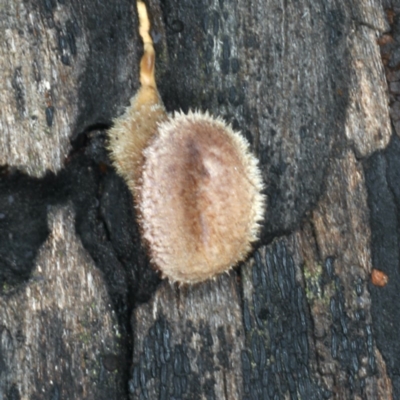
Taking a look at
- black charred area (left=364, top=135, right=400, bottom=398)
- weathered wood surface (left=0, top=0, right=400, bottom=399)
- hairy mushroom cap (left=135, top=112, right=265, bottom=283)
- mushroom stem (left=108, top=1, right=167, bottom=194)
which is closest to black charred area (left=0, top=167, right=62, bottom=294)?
weathered wood surface (left=0, top=0, right=400, bottom=399)

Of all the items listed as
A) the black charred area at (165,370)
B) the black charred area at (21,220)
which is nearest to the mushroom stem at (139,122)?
the black charred area at (21,220)

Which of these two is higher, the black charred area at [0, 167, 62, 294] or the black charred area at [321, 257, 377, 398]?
the black charred area at [0, 167, 62, 294]

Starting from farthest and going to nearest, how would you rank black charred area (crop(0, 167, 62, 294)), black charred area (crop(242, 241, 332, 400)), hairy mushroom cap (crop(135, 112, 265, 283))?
1. black charred area (crop(242, 241, 332, 400))
2. black charred area (crop(0, 167, 62, 294))
3. hairy mushroom cap (crop(135, 112, 265, 283))

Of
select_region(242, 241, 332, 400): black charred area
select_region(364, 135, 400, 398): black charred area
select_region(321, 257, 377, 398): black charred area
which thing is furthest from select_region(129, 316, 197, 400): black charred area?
select_region(364, 135, 400, 398): black charred area

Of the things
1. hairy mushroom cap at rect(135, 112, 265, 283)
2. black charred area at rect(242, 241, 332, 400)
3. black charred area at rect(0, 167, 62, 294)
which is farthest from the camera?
black charred area at rect(242, 241, 332, 400)

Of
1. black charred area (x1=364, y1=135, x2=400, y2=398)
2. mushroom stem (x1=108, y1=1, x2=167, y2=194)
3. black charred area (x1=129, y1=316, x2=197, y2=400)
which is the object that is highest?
mushroom stem (x1=108, y1=1, x2=167, y2=194)

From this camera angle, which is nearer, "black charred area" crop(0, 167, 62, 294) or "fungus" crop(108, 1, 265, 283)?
"fungus" crop(108, 1, 265, 283)

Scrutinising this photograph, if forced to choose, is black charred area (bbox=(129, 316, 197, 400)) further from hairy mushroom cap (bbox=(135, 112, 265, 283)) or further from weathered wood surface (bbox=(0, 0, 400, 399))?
hairy mushroom cap (bbox=(135, 112, 265, 283))
